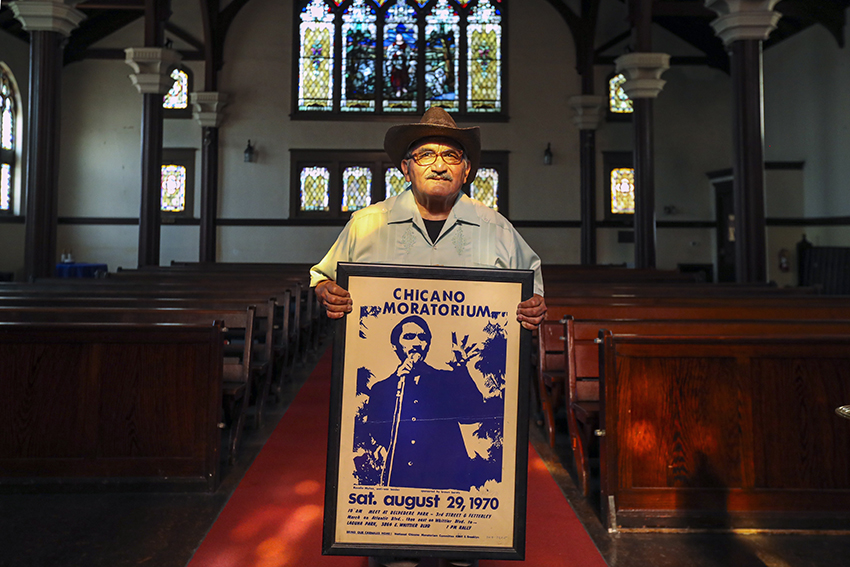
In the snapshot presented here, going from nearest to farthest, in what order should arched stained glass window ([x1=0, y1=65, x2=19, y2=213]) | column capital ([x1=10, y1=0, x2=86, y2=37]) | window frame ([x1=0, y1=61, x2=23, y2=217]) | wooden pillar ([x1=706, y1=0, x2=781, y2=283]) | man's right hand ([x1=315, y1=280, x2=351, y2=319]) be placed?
man's right hand ([x1=315, y1=280, x2=351, y2=319])
column capital ([x1=10, y1=0, x2=86, y2=37])
wooden pillar ([x1=706, y1=0, x2=781, y2=283])
arched stained glass window ([x1=0, y1=65, x2=19, y2=213])
window frame ([x1=0, y1=61, x2=23, y2=217])

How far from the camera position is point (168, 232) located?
11875 millimetres

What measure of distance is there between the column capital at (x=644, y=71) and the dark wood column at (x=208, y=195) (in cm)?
762

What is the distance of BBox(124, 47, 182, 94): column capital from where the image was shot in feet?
26.4

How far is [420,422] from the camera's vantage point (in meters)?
1.50

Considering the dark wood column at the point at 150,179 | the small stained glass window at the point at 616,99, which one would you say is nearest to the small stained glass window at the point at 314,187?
the dark wood column at the point at 150,179

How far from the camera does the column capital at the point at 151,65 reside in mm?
8039

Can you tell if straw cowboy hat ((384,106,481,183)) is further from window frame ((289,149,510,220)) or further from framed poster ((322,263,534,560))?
window frame ((289,149,510,220))

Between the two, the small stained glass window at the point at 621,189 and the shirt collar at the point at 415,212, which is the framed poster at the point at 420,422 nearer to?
the shirt collar at the point at 415,212

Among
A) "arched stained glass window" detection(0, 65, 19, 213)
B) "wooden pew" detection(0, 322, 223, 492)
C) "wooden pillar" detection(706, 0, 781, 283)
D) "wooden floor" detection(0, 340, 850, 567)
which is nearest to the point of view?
"wooden floor" detection(0, 340, 850, 567)

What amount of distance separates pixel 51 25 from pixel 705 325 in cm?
689

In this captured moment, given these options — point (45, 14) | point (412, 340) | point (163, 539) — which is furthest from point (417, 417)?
point (45, 14)

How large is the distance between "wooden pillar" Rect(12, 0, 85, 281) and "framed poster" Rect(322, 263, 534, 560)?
6043 mm

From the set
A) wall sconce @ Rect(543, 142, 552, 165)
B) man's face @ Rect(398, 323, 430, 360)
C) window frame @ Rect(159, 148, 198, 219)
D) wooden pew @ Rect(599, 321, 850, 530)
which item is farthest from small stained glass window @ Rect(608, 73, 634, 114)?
man's face @ Rect(398, 323, 430, 360)

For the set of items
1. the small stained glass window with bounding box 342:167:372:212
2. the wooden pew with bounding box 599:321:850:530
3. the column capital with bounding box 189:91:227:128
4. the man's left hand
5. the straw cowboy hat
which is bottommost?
the wooden pew with bounding box 599:321:850:530
